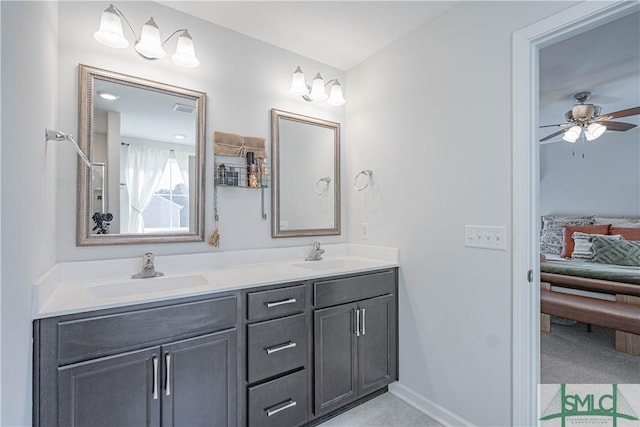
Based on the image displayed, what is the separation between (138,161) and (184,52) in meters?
0.67

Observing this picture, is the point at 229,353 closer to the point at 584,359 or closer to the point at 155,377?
the point at 155,377

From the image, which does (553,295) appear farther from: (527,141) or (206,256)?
(206,256)

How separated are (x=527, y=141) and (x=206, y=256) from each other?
188cm

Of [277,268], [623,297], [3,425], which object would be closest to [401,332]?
[277,268]

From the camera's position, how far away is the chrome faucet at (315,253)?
7.76ft

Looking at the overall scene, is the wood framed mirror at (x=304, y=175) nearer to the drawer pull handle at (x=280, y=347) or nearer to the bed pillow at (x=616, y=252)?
the drawer pull handle at (x=280, y=347)

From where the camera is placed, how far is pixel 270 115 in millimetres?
2285

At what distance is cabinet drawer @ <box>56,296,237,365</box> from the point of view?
1.17m

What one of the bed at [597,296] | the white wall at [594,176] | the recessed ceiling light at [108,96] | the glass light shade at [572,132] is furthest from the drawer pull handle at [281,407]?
the white wall at [594,176]

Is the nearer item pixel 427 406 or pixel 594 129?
pixel 427 406

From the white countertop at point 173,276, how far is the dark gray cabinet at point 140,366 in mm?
54

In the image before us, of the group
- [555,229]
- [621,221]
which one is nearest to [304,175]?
[555,229]

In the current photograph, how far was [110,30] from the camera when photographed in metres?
1.53

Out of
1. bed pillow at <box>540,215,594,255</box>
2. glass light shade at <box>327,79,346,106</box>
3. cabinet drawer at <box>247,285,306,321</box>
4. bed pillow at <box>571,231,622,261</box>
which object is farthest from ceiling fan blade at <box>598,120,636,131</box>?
cabinet drawer at <box>247,285,306,321</box>
